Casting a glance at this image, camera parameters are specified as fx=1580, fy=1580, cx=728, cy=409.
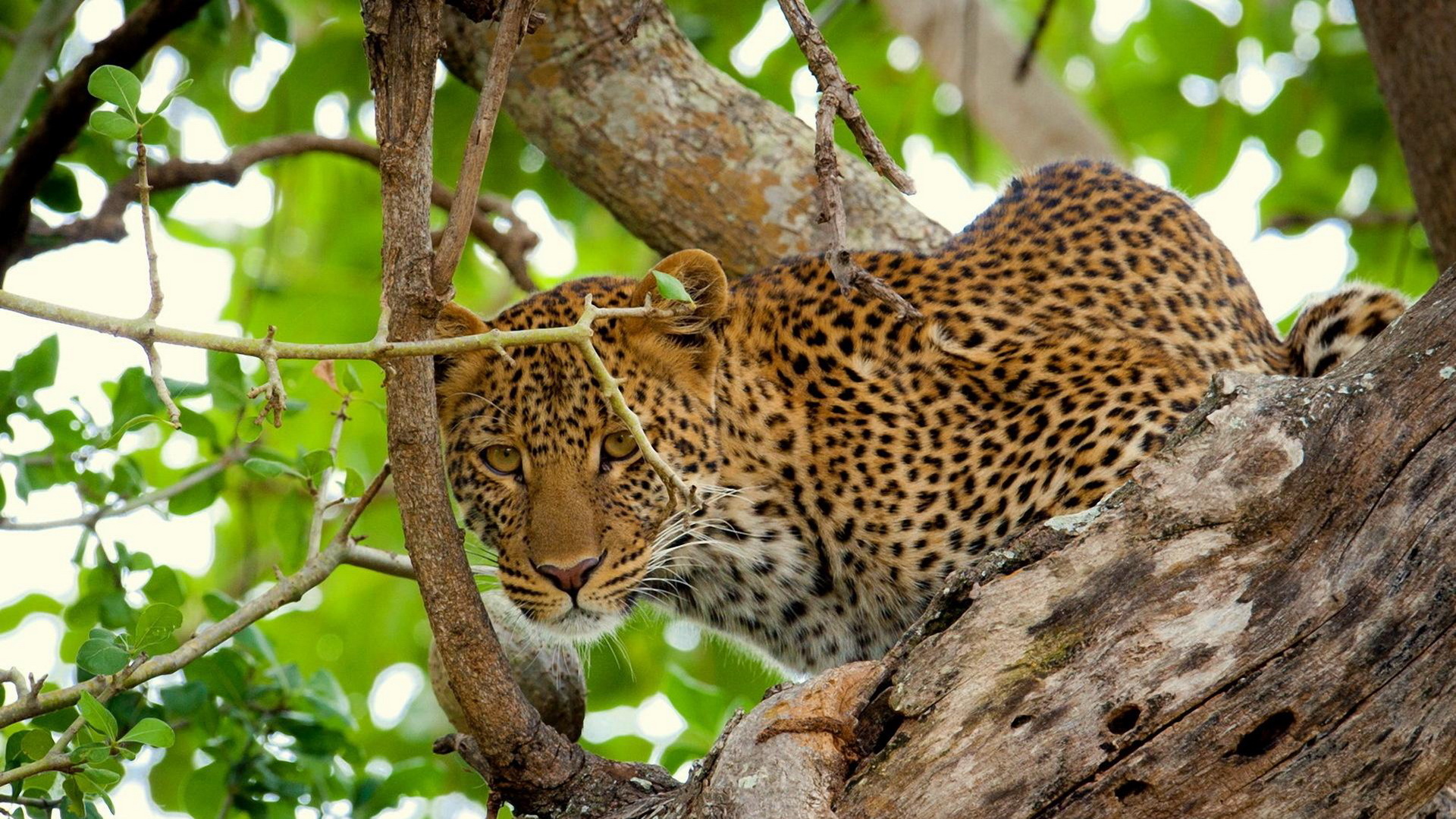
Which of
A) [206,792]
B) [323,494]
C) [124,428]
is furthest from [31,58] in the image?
[206,792]

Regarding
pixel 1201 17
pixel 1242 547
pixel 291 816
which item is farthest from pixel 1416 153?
pixel 291 816

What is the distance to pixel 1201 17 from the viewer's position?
27.3 ft

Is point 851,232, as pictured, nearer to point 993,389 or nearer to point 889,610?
point 993,389

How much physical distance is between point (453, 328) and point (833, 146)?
6.44 ft

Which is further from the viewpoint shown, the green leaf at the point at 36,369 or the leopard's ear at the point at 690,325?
the leopard's ear at the point at 690,325

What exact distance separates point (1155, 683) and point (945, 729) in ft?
1.61

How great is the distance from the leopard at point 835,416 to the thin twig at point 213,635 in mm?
925

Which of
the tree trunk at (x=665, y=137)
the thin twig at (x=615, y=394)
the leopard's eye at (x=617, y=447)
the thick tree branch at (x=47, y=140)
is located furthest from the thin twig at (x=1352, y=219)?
the thick tree branch at (x=47, y=140)

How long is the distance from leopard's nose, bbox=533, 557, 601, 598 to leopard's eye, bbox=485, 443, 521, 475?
1.50 ft

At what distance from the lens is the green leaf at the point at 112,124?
3.51 metres

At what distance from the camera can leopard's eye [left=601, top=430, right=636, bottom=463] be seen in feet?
18.1

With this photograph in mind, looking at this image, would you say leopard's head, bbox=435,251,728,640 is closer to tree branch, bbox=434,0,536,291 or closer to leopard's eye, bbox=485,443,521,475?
leopard's eye, bbox=485,443,521,475

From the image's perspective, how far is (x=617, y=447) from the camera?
18.1 feet

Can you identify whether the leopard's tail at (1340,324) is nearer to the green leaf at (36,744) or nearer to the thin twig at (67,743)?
the thin twig at (67,743)
